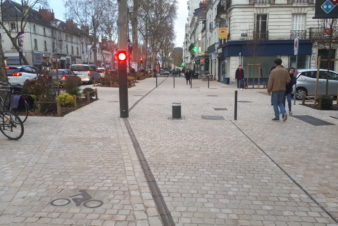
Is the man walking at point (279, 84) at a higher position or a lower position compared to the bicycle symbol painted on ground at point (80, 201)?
higher

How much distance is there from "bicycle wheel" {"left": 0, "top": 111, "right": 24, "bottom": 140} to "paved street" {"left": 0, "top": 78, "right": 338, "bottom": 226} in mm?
184

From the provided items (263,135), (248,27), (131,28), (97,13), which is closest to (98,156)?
(263,135)

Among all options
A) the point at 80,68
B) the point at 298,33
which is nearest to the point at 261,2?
the point at 298,33

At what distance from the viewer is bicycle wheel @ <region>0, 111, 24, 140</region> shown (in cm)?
688

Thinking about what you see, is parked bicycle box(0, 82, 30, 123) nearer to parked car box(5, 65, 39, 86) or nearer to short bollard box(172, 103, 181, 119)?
short bollard box(172, 103, 181, 119)

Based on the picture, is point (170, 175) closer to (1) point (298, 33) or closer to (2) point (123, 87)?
(2) point (123, 87)

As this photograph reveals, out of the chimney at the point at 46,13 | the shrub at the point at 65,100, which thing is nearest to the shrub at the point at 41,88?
the shrub at the point at 65,100

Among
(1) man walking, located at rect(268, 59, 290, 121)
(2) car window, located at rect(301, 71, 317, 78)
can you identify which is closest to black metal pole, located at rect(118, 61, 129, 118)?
(1) man walking, located at rect(268, 59, 290, 121)

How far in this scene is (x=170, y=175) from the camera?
191 inches

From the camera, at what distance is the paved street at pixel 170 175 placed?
3615mm

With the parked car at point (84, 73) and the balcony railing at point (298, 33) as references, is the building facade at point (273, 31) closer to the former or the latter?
the balcony railing at point (298, 33)

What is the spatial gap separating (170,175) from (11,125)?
163 inches

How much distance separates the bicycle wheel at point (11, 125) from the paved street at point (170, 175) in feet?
0.60

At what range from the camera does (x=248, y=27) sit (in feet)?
94.4
